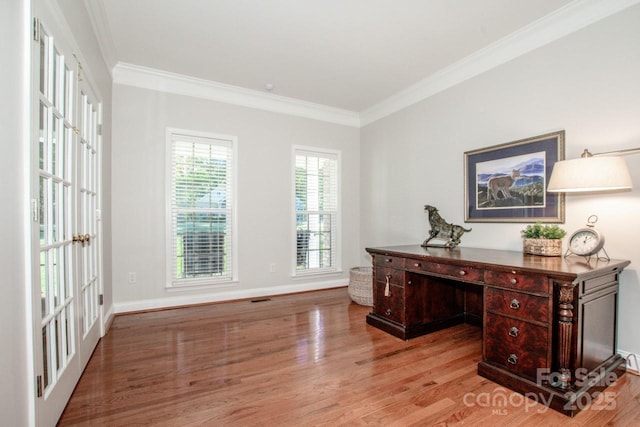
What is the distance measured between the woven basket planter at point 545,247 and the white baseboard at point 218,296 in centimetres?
286

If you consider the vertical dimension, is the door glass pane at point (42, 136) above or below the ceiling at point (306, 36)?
below

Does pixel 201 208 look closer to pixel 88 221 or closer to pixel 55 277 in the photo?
pixel 88 221

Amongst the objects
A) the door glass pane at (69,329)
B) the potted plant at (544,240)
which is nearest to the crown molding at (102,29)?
the door glass pane at (69,329)

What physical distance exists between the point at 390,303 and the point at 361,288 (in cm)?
80

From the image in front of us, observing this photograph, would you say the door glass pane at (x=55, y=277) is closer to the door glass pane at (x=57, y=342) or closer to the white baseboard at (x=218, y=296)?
the door glass pane at (x=57, y=342)

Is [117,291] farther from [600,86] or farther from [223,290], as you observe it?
[600,86]

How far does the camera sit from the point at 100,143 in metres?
2.86

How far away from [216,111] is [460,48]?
2.86m

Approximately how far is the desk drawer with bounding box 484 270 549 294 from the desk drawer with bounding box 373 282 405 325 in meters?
0.86

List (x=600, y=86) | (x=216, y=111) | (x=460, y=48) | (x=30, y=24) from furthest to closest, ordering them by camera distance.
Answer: (x=216, y=111)
(x=460, y=48)
(x=600, y=86)
(x=30, y=24)

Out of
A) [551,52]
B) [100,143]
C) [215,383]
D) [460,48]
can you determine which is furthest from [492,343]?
[100,143]

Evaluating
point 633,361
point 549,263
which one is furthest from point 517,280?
point 633,361

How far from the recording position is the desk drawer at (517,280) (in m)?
1.87

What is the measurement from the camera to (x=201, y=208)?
12.7ft
